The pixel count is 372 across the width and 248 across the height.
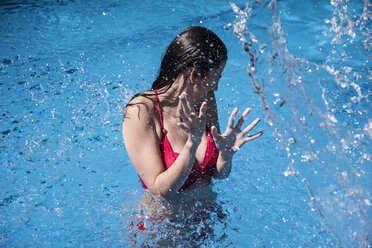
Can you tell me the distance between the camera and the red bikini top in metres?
2.11

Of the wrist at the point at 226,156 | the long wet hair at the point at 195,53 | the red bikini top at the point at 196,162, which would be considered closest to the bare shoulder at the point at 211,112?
the red bikini top at the point at 196,162

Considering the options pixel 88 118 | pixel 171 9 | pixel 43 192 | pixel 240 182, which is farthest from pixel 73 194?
pixel 171 9

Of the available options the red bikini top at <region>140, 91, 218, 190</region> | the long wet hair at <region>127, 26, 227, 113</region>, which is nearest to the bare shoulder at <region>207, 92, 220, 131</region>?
the red bikini top at <region>140, 91, 218, 190</region>

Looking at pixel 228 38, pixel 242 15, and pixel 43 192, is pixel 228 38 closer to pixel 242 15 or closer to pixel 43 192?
pixel 242 15

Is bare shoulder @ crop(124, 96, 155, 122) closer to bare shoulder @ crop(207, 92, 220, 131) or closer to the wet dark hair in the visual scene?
the wet dark hair

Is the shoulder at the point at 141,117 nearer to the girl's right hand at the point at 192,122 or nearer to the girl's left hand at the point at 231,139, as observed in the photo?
the girl's right hand at the point at 192,122

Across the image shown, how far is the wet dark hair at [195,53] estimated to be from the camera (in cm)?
204

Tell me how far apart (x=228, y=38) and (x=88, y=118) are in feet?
8.17

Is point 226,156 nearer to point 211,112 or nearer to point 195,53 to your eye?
point 211,112

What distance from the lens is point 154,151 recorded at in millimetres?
2004

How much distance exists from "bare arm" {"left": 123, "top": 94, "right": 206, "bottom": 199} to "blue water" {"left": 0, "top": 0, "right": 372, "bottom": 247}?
0.50m

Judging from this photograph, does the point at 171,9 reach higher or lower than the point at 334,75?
higher

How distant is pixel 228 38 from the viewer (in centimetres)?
542

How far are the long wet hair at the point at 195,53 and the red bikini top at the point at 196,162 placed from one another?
0.25 meters
